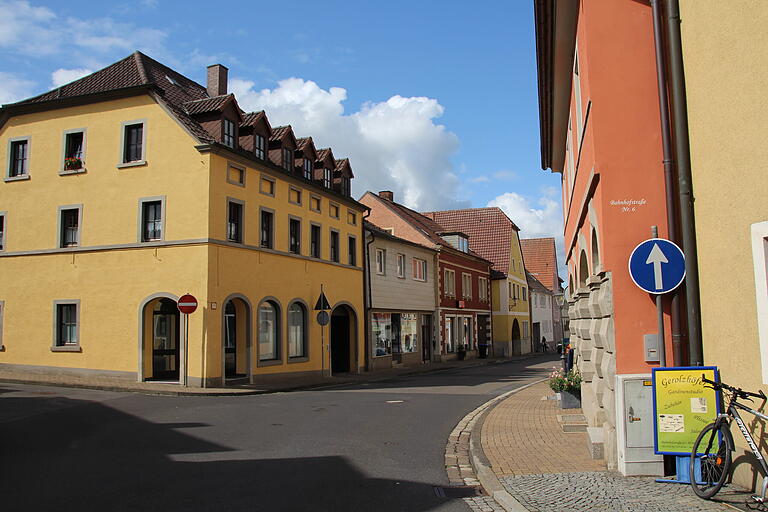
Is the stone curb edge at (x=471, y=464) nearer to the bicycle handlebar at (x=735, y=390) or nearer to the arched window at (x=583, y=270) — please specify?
the bicycle handlebar at (x=735, y=390)

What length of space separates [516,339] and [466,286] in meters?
11.5

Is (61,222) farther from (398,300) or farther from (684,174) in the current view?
(684,174)

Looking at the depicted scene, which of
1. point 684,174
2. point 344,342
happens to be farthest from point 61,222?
point 684,174

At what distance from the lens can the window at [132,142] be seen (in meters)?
21.4

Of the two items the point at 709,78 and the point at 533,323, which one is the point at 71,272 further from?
the point at 533,323

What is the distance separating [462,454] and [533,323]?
54.3 metres

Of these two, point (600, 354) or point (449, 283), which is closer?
point (600, 354)

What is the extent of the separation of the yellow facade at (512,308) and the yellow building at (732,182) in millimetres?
43889

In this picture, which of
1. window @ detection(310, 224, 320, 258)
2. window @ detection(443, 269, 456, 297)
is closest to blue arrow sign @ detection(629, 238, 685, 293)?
window @ detection(310, 224, 320, 258)

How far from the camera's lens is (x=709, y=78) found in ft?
22.6

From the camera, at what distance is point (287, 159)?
24.9m

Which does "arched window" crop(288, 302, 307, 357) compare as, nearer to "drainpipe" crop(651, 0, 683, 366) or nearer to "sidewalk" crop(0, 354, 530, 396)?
"sidewalk" crop(0, 354, 530, 396)

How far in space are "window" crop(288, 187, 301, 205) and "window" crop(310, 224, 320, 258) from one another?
1423mm

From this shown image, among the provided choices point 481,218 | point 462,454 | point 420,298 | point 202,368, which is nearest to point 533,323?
point 481,218
